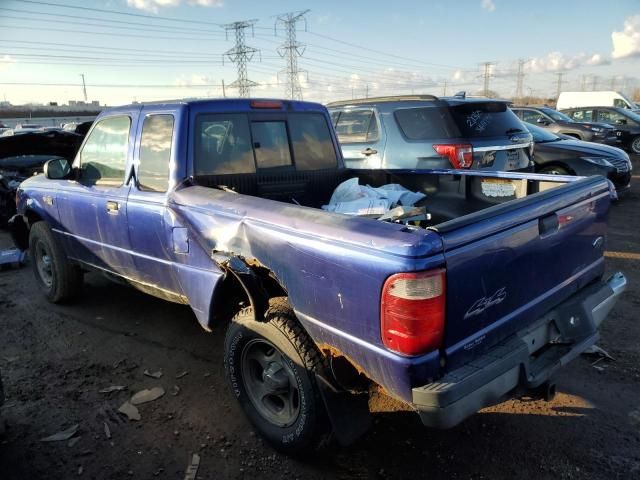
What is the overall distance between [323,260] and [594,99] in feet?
83.0

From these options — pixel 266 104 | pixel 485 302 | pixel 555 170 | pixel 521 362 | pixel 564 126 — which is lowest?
pixel 521 362

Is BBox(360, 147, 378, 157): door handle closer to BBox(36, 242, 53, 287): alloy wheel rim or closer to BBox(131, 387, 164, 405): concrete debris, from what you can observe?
BBox(36, 242, 53, 287): alloy wheel rim

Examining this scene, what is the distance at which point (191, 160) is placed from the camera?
3469 mm

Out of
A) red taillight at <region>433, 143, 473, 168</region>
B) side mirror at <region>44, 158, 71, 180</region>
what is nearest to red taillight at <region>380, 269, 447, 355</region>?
side mirror at <region>44, 158, 71, 180</region>

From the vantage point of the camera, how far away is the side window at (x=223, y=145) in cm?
355

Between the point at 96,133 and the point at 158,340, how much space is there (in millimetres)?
1938

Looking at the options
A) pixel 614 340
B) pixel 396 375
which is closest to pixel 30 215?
pixel 396 375

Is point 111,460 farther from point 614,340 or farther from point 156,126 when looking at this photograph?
point 614,340

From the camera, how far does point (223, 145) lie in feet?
12.1

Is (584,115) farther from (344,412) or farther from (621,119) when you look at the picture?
(344,412)

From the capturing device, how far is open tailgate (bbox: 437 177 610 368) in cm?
208

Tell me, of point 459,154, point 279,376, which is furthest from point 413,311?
point 459,154

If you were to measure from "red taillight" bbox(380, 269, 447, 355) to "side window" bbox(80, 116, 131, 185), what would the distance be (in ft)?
9.07

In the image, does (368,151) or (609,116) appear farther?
(609,116)
